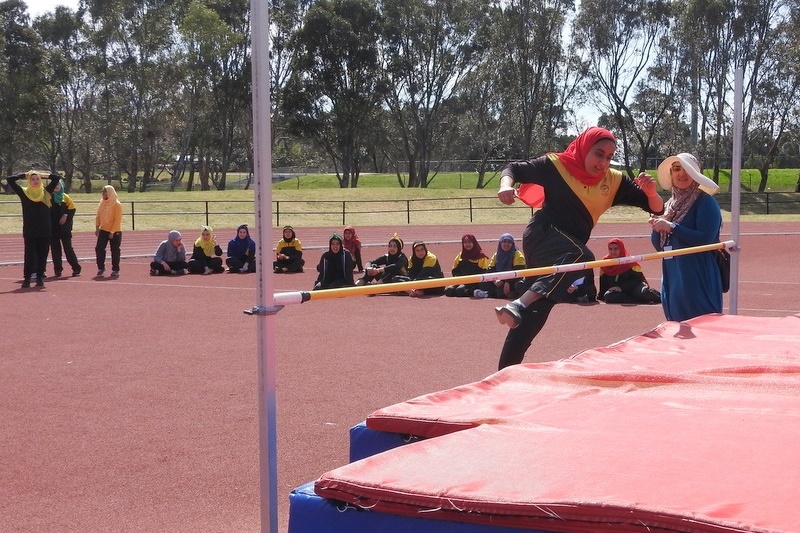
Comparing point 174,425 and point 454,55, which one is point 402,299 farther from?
point 454,55

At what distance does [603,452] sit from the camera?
110 inches

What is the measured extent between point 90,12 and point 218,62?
8.46 m

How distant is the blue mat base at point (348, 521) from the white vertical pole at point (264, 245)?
1.19 feet

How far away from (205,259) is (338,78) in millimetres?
36286

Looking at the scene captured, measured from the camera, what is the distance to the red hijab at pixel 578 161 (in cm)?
535

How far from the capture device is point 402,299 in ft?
43.5

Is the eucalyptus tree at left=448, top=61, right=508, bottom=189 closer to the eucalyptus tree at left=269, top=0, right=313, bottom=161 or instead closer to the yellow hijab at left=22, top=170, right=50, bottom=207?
the eucalyptus tree at left=269, top=0, right=313, bottom=161

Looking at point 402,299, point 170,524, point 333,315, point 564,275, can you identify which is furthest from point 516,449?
point 402,299

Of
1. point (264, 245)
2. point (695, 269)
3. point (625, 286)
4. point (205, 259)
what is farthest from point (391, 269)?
point (264, 245)

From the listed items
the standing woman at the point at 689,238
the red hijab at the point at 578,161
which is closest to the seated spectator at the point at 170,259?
the standing woman at the point at 689,238

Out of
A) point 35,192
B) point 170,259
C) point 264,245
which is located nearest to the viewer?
point 264,245

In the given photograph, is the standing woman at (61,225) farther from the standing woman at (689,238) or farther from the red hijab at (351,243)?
the standing woman at (689,238)

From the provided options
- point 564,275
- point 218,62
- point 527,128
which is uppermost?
point 218,62

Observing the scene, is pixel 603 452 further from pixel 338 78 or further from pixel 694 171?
pixel 338 78
